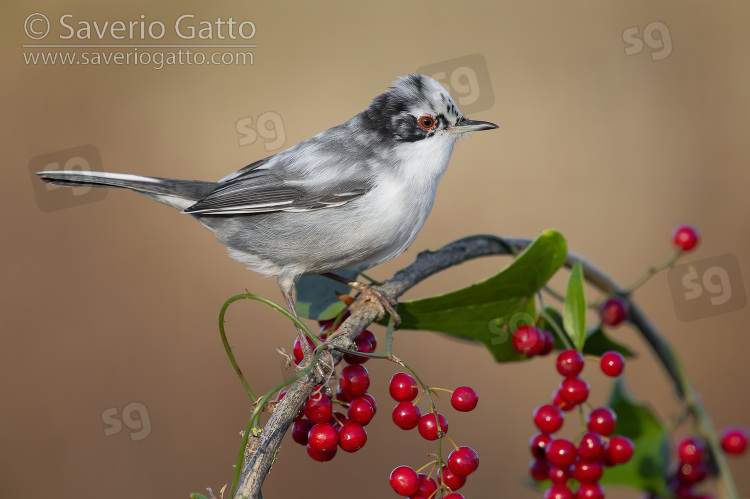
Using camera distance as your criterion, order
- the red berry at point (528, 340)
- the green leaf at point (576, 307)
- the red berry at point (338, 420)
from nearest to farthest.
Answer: the red berry at point (338, 420)
the green leaf at point (576, 307)
the red berry at point (528, 340)

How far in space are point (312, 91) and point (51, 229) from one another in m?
2.34

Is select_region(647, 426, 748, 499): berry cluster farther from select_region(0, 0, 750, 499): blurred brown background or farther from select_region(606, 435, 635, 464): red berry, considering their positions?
select_region(0, 0, 750, 499): blurred brown background

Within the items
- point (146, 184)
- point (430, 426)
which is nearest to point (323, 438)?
point (430, 426)

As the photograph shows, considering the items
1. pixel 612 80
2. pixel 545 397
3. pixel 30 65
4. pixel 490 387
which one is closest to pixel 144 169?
pixel 30 65

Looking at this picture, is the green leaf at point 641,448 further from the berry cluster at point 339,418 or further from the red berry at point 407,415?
the berry cluster at point 339,418

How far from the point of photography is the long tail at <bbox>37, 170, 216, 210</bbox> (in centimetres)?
279

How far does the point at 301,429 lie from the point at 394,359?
0.44 metres

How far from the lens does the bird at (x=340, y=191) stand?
2746 mm

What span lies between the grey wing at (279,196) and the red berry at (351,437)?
4.03 feet

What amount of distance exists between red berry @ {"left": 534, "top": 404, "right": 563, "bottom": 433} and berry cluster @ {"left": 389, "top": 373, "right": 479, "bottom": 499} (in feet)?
1.26

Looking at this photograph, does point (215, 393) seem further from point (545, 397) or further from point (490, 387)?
point (545, 397)

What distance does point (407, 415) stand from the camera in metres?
1.85

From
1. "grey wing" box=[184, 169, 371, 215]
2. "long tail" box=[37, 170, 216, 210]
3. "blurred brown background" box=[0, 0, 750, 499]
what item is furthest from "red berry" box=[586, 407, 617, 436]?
"blurred brown background" box=[0, 0, 750, 499]

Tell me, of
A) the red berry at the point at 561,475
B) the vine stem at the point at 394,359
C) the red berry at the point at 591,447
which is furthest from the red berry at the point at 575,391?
the vine stem at the point at 394,359
